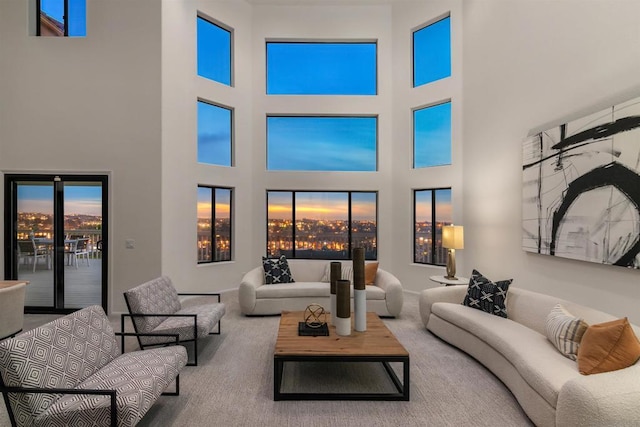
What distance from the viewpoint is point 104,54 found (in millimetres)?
5293

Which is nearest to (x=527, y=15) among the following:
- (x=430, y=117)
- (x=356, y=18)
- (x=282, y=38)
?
(x=430, y=117)

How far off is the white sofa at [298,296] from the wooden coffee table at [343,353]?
1.70m

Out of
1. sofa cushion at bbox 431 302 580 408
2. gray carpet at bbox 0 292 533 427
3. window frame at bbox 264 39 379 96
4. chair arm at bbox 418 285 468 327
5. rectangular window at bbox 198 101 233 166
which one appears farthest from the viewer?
window frame at bbox 264 39 379 96

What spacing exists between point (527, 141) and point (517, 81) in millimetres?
931

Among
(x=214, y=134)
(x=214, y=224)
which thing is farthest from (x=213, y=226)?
(x=214, y=134)

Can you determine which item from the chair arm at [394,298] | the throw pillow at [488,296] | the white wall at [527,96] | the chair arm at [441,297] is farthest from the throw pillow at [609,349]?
the chair arm at [394,298]

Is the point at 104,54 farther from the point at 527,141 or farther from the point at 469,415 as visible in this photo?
the point at 469,415

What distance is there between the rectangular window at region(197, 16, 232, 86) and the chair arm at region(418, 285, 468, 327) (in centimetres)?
570

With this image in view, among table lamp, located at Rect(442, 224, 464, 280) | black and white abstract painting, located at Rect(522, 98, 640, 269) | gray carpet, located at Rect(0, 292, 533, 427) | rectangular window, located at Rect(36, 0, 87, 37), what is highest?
rectangular window, located at Rect(36, 0, 87, 37)

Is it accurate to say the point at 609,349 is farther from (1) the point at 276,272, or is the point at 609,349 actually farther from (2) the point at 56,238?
(2) the point at 56,238

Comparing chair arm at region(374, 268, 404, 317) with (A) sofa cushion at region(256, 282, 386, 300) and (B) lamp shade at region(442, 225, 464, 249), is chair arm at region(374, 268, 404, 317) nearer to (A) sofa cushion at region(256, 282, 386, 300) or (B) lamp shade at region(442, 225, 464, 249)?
(A) sofa cushion at region(256, 282, 386, 300)

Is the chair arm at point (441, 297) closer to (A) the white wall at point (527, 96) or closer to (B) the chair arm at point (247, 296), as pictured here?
(A) the white wall at point (527, 96)

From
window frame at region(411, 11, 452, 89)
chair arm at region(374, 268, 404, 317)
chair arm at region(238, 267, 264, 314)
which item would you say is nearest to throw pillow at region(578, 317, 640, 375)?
chair arm at region(374, 268, 404, 317)

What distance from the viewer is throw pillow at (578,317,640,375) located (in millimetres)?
2211
